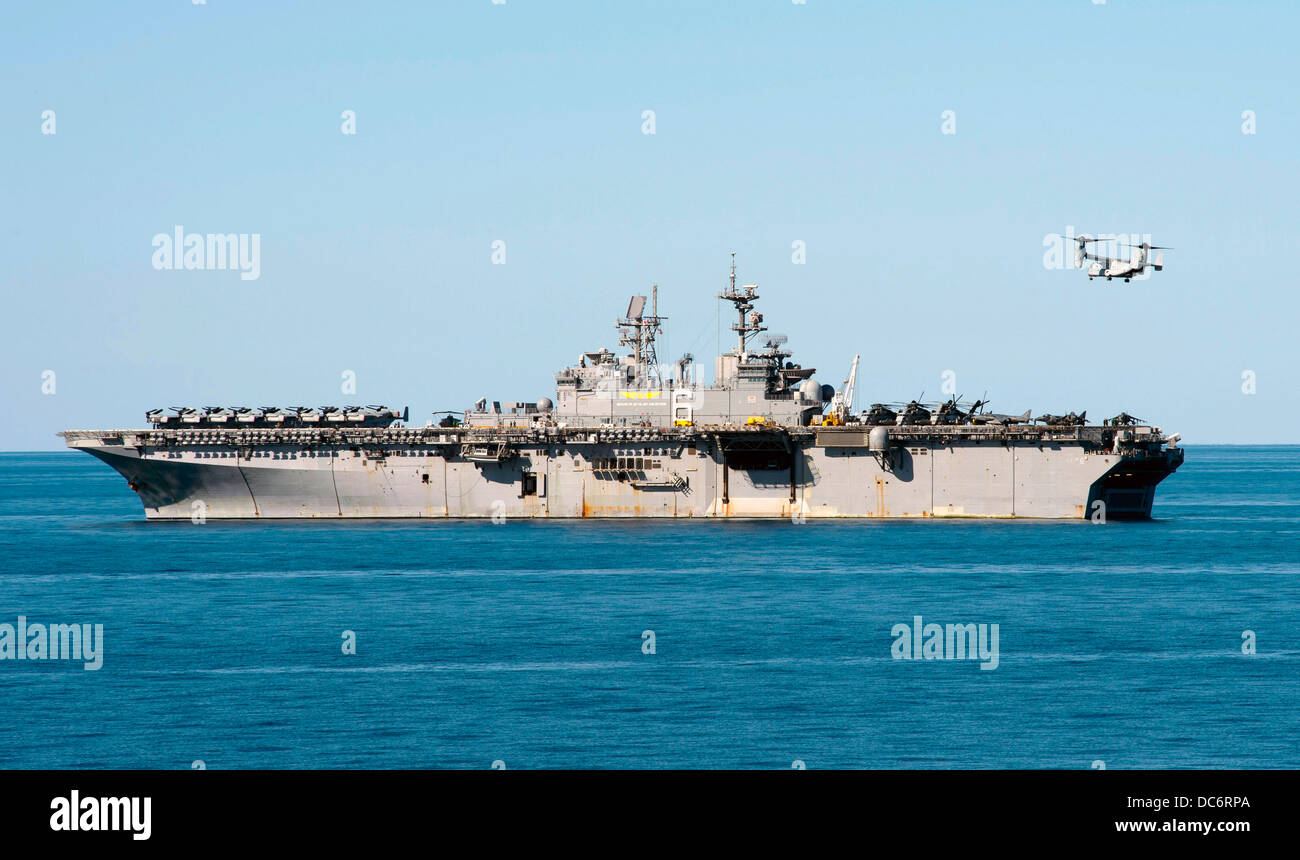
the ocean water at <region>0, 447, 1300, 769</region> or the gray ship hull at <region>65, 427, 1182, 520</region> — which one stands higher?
the gray ship hull at <region>65, 427, 1182, 520</region>

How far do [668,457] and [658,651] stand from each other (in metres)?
26.2

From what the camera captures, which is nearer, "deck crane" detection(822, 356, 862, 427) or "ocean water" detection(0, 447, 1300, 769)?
"ocean water" detection(0, 447, 1300, 769)

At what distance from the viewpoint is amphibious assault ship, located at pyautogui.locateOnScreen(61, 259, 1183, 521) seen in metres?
53.2

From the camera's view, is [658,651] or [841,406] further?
[841,406]

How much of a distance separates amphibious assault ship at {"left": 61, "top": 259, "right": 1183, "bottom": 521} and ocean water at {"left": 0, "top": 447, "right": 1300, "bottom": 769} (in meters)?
2.17

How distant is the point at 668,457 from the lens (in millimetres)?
55094

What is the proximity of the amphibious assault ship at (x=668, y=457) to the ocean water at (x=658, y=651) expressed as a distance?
2.17 metres

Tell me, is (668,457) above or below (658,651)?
above

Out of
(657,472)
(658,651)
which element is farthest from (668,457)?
(658,651)

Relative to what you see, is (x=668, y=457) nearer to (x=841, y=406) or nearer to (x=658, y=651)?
(x=841, y=406)

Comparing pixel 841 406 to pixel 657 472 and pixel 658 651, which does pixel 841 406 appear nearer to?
pixel 657 472
